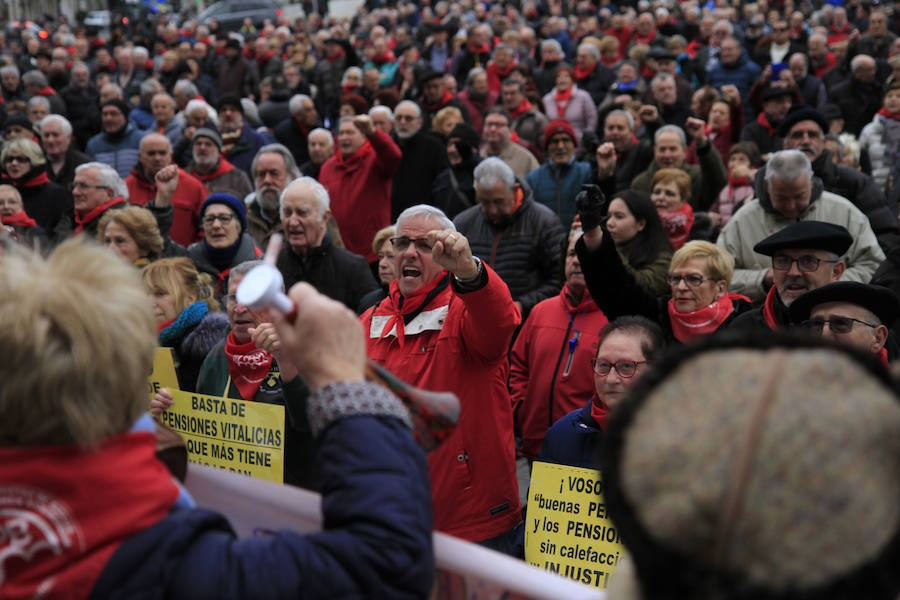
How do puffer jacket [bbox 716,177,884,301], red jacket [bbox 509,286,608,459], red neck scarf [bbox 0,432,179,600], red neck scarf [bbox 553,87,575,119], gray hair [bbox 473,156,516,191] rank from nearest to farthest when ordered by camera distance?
red neck scarf [bbox 0,432,179,600] < red jacket [bbox 509,286,608,459] < puffer jacket [bbox 716,177,884,301] < gray hair [bbox 473,156,516,191] < red neck scarf [bbox 553,87,575,119]

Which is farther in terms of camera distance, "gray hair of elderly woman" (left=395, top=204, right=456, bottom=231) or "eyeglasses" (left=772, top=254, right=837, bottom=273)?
"eyeglasses" (left=772, top=254, right=837, bottom=273)

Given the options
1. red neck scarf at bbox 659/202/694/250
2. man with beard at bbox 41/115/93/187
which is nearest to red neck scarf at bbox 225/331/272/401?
red neck scarf at bbox 659/202/694/250

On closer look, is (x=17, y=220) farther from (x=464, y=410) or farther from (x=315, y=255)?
(x=464, y=410)

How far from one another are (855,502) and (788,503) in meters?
0.07

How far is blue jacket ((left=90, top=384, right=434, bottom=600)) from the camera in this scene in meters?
1.39

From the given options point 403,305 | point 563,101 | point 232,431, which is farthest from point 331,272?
point 563,101

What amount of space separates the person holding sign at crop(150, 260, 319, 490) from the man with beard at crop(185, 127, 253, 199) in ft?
14.0

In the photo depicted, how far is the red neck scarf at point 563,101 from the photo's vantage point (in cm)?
1133

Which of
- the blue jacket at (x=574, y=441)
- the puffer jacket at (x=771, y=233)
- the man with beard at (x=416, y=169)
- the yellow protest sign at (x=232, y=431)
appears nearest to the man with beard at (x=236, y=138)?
the man with beard at (x=416, y=169)

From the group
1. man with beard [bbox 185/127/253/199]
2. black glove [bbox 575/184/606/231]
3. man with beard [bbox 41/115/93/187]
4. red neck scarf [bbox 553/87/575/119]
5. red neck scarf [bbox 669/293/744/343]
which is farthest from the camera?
red neck scarf [bbox 553/87/575/119]

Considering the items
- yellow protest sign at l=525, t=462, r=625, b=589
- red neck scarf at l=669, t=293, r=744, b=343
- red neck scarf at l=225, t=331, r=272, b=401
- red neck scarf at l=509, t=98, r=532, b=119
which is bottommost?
yellow protest sign at l=525, t=462, r=625, b=589

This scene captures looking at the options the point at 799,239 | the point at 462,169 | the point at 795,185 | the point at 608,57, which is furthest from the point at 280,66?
the point at 799,239

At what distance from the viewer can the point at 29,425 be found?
1.40m

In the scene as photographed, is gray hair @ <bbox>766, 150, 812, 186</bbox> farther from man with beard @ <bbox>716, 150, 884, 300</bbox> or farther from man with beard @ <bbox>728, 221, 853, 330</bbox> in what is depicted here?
man with beard @ <bbox>728, 221, 853, 330</bbox>
